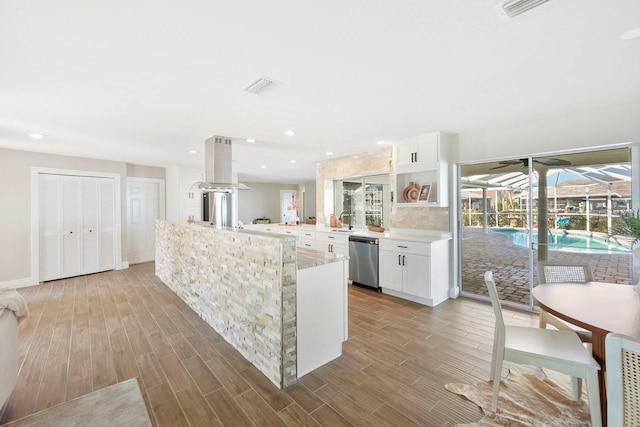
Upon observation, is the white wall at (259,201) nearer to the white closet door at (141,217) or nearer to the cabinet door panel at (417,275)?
the white closet door at (141,217)

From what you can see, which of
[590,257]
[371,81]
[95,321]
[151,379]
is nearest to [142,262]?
[95,321]

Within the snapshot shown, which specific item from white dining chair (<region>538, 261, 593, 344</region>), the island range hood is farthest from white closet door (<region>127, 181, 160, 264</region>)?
white dining chair (<region>538, 261, 593, 344</region>)

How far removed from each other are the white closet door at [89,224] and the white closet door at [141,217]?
2.65 ft

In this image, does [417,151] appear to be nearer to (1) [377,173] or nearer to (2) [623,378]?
(1) [377,173]

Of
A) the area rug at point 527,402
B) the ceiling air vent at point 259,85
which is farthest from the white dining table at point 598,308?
the ceiling air vent at point 259,85

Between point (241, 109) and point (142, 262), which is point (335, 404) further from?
point (142, 262)

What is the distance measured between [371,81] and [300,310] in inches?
76.6

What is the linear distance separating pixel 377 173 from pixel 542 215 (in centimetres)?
248

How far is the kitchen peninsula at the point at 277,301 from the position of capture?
213 cm

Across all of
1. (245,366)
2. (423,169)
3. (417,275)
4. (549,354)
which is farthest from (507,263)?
(245,366)

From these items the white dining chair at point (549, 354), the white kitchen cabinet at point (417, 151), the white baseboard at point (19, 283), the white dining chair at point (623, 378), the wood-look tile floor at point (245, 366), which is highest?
the white kitchen cabinet at point (417, 151)

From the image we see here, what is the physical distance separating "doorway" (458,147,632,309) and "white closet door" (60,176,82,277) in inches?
275

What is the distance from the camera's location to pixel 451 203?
4.10 m

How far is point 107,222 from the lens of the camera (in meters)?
5.85
